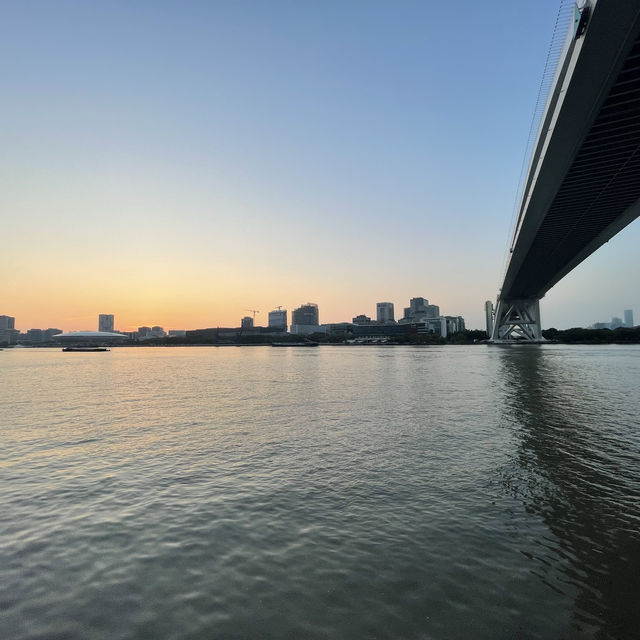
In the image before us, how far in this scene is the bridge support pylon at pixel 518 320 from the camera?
97.8 m

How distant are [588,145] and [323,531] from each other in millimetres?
26068

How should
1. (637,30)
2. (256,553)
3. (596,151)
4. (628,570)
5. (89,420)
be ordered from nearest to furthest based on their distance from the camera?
1. (628,570)
2. (256,553)
3. (637,30)
4. (89,420)
5. (596,151)

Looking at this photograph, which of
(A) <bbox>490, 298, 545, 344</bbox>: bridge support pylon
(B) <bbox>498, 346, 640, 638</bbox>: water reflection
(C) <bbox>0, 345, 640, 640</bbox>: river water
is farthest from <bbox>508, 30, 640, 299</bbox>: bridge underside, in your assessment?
(A) <bbox>490, 298, 545, 344</bbox>: bridge support pylon

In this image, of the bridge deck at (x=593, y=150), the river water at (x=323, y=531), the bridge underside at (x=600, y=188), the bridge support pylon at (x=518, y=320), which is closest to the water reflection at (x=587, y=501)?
the river water at (x=323, y=531)

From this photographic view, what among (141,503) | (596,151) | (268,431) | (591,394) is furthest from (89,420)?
(596,151)

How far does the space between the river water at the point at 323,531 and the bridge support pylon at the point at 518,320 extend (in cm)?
8862

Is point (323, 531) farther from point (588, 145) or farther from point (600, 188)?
point (600, 188)

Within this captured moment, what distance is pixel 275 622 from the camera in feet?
13.8

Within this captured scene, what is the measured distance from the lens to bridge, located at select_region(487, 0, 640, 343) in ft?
50.7

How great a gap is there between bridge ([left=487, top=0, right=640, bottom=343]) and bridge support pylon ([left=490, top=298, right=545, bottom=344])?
4545 cm

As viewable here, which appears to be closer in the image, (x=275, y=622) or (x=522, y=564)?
(x=275, y=622)

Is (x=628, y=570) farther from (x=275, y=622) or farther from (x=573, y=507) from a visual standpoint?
(x=275, y=622)

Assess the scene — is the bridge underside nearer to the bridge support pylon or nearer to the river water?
the river water

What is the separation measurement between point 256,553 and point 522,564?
10.8 feet
